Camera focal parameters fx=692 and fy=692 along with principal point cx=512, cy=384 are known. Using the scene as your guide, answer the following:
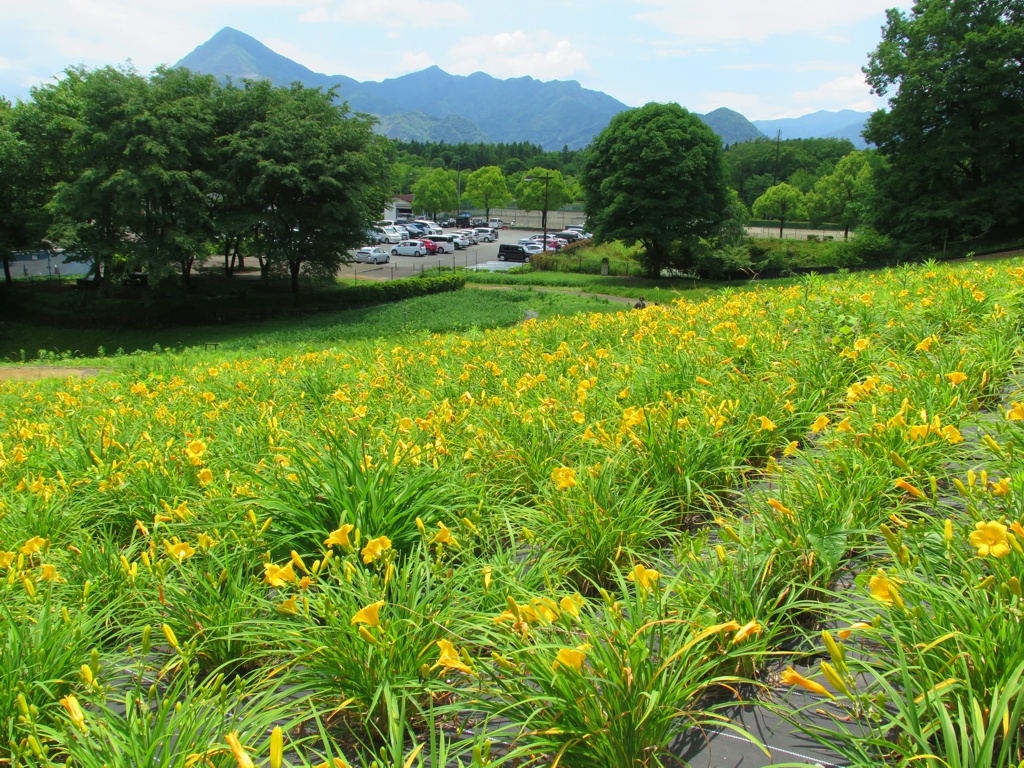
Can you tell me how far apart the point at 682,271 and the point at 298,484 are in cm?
4035

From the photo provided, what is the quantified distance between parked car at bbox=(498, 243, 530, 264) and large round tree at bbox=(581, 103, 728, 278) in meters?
12.7

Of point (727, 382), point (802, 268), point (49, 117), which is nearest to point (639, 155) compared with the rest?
point (802, 268)

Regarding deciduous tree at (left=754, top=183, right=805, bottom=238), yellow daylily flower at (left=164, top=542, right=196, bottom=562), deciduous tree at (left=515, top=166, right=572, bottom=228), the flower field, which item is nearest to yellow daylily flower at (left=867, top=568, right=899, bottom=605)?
the flower field

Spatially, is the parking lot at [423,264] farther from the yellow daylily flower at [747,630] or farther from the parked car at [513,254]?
the yellow daylily flower at [747,630]

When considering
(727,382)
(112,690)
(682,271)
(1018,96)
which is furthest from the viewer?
(682,271)

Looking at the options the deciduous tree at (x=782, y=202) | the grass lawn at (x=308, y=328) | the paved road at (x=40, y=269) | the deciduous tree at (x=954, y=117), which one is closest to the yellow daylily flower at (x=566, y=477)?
the grass lawn at (x=308, y=328)

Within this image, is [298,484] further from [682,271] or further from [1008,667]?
[682,271]

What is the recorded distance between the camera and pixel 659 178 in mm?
36062

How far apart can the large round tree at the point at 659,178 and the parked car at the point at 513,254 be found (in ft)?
41.5

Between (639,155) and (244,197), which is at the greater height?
(639,155)

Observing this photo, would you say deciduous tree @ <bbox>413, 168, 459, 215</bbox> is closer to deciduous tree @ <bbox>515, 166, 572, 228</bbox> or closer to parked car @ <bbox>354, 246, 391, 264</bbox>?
deciduous tree @ <bbox>515, 166, 572, 228</bbox>

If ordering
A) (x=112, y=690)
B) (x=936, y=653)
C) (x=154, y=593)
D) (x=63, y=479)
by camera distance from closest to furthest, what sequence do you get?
(x=936, y=653) < (x=112, y=690) < (x=154, y=593) < (x=63, y=479)

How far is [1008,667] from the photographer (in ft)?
5.70

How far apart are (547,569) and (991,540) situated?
1.36 m
